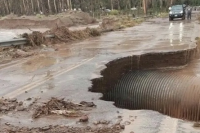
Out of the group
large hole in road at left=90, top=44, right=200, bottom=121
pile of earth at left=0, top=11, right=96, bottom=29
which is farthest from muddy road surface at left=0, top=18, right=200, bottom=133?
pile of earth at left=0, top=11, right=96, bottom=29

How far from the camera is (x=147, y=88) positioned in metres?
9.26

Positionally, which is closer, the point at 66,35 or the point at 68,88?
the point at 68,88

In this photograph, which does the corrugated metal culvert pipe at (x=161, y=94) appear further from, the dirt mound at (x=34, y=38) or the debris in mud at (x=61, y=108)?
the dirt mound at (x=34, y=38)

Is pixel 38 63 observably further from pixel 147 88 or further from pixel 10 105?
pixel 10 105

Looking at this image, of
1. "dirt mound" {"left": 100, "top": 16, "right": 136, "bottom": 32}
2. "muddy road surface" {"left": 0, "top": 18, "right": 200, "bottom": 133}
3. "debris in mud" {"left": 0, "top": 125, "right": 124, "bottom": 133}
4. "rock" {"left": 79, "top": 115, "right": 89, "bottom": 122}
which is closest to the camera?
"debris in mud" {"left": 0, "top": 125, "right": 124, "bottom": 133}

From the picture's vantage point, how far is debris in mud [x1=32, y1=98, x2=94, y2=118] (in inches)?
226

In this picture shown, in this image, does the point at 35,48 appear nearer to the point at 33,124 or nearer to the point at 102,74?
the point at 102,74

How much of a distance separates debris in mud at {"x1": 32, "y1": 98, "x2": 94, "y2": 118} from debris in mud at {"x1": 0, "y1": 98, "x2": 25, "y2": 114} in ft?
1.35

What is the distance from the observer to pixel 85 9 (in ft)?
222

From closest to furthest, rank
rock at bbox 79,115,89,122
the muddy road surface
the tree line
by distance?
the muddy road surface, rock at bbox 79,115,89,122, the tree line

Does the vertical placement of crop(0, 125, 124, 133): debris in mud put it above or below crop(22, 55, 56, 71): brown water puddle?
above

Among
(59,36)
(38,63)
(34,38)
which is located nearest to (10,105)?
(38,63)

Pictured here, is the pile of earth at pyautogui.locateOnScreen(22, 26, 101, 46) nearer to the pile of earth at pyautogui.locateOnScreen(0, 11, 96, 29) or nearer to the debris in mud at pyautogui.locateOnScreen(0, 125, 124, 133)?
the debris in mud at pyautogui.locateOnScreen(0, 125, 124, 133)

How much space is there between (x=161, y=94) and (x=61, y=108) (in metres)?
3.43
